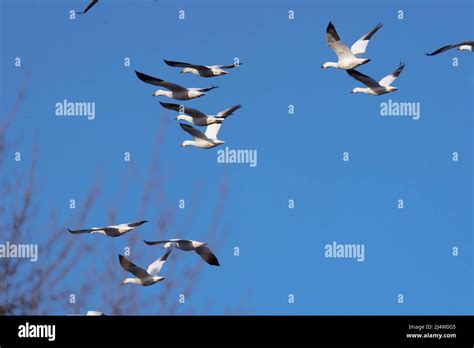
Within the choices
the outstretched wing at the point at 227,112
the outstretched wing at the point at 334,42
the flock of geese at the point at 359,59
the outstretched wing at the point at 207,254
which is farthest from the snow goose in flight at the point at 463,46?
the outstretched wing at the point at 207,254

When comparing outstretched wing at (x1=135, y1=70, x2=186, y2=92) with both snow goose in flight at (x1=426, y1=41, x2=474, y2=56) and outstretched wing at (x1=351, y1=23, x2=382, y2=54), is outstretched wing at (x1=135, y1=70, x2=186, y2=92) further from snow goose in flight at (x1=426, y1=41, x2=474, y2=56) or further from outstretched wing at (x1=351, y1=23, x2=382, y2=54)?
snow goose in flight at (x1=426, y1=41, x2=474, y2=56)

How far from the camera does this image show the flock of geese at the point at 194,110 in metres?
16.5

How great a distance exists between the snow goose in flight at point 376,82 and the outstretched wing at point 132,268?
3.25 m

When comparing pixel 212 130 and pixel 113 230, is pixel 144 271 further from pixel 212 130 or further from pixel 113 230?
pixel 212 130

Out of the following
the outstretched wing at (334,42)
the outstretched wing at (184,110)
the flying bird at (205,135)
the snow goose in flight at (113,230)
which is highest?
the outstretched wing at (334,42)

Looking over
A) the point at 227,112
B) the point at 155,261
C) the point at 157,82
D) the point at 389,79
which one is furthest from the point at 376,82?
the point at 155,261

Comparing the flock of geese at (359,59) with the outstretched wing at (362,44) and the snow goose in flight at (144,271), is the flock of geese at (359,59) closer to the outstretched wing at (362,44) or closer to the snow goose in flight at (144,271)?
the outstretched wing at (362,44)

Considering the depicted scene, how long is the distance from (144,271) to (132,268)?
160mm

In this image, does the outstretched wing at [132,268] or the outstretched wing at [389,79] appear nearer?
the outstretched wing at [132,268]

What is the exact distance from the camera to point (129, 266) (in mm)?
15602

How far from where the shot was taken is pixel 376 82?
1716cm
